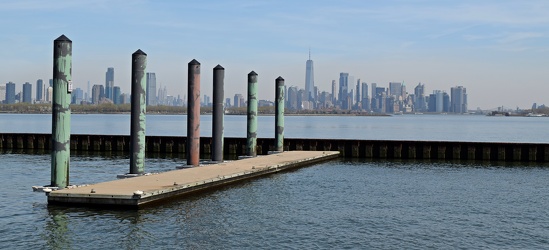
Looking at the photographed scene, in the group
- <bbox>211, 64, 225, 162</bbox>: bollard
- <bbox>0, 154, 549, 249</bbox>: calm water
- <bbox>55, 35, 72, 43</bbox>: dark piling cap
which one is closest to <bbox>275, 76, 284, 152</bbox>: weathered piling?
<bbox>211, 64, 225, 162</bbox>: bollard

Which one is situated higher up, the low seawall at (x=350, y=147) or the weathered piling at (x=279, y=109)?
the weathered piling at (x=279, y=109)

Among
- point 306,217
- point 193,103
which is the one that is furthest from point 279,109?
point 306,217

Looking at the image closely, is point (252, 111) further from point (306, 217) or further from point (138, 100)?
point (306, 217)

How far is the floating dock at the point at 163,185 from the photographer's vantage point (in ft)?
95.1

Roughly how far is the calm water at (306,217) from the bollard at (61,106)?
71.8 inches

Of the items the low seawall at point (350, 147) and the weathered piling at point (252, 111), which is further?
the low seawall at point (350, 147)

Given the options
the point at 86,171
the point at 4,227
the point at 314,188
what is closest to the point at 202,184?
the point at 314,188

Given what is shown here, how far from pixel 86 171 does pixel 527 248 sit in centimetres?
3378

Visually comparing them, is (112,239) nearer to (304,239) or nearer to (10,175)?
(304,239)

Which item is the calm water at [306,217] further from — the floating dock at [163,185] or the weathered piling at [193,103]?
the weathered piling at [193,103]

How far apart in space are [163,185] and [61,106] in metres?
6.32

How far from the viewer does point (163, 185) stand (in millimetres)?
33125

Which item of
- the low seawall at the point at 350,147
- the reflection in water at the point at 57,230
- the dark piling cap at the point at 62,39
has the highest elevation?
the dark piling cap at the point at 62,39

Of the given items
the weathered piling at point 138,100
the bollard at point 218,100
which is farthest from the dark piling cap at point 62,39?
the bollard at point 218,100
